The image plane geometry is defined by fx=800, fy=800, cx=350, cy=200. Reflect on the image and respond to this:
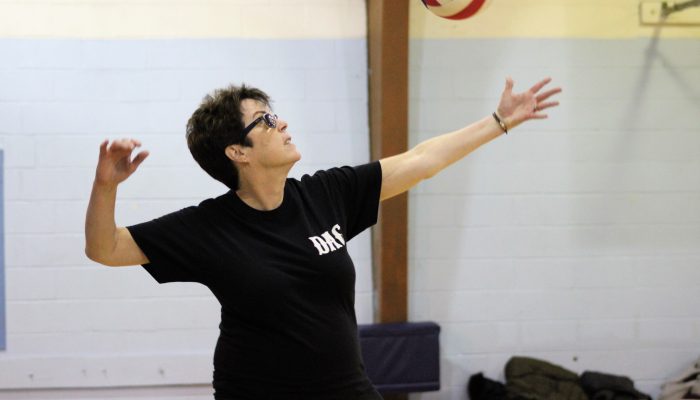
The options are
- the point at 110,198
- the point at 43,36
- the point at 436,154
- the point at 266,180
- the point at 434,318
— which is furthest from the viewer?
the point at 434,318

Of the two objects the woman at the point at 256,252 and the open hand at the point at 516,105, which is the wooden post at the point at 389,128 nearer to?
the open hand at the point at 516,105

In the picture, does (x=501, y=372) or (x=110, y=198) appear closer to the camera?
(x=110, y=198)

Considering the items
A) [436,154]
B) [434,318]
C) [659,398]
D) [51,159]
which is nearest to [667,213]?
[659,398]

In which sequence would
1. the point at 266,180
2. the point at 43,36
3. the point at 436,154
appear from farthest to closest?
the point at 43,36 → the point at 436,154 → the point at 266,180

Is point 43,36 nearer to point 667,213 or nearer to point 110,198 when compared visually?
point 110,198

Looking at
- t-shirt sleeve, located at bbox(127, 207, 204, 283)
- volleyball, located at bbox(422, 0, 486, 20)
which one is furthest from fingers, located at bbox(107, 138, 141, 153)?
volleyball, located at bbox(422, 0, 486, 20)

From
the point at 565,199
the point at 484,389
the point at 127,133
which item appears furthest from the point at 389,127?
the point at 484,389

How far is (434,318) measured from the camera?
4.48 metres

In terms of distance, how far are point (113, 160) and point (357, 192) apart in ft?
2.31

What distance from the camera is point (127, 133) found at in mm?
4246

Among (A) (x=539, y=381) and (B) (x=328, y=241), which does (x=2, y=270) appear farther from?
(A) (x=539, y=381)

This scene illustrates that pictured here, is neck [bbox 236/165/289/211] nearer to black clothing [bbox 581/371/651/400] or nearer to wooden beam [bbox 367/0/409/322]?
wooden beam [bbox 367/0/409/322]

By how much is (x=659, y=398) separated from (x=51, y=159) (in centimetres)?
358

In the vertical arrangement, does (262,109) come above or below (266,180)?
above
